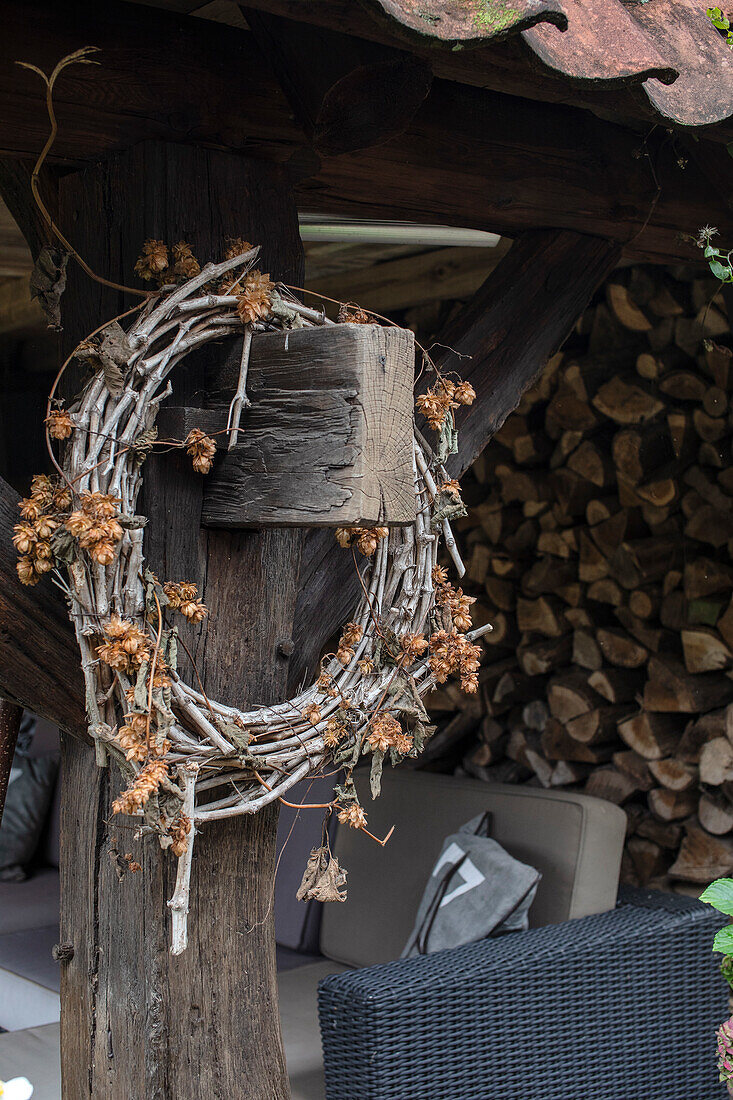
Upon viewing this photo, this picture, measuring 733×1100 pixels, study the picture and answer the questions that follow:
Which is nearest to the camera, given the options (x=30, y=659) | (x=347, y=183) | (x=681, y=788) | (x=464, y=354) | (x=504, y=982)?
(x=30, y=659)

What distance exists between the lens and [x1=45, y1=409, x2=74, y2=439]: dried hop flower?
1.15m

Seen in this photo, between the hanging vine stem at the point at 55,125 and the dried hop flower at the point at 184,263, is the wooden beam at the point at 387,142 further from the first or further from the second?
the dried hop flower at the point at 184,263

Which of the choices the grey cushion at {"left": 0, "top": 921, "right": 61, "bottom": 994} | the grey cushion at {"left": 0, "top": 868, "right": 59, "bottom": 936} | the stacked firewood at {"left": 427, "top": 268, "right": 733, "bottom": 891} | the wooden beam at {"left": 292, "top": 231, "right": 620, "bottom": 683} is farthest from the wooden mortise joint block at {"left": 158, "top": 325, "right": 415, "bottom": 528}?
the grey cushion at {"left": 0, "top": 868, "right": 59, "bottom": 936}

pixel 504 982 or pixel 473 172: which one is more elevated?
pixel 473 172

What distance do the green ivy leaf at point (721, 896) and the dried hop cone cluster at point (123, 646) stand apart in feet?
3.41

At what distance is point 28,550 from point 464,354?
896mm

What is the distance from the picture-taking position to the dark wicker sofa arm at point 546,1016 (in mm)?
1926

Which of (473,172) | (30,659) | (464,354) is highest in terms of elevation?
(473,172)

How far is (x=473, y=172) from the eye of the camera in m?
1.74

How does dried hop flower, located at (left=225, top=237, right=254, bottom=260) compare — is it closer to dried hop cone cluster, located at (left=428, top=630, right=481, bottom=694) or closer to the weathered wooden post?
the weathered wooden post

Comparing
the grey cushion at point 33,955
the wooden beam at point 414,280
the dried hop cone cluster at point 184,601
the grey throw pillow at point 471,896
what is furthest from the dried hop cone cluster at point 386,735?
the wooden beam at point 414,280

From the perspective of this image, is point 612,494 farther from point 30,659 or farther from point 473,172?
point 30,659

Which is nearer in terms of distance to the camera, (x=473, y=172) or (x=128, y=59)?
(x=128, y=59)

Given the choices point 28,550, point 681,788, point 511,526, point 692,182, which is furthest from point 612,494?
point 28,550
